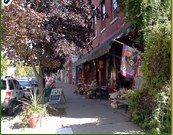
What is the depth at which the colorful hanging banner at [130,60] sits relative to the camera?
1045 centimetres

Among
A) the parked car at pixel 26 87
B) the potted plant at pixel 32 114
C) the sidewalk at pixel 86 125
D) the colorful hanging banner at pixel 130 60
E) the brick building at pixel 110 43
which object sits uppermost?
the brick building at pixel 110 43

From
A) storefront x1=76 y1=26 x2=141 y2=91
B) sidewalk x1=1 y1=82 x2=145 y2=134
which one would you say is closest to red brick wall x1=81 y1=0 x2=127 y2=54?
storefront x1=76 y1=26 x2=141 y2=91

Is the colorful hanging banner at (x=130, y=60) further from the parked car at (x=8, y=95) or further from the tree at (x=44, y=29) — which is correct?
the parked car at (x=8, y=95)

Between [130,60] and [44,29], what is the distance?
3.69 m

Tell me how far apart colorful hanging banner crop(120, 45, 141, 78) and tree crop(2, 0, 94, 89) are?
265 cm

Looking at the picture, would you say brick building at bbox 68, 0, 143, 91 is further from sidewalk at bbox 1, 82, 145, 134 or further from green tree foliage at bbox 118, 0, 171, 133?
sidewalk at bbox 1, 82, 145, 134

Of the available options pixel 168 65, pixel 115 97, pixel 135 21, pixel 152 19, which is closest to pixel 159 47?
pixel 168 65

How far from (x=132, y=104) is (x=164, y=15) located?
3.04 meters

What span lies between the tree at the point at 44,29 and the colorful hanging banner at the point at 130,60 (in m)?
2.65

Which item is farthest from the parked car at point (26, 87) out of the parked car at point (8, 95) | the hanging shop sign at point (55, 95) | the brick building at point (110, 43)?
the brick building at point (110, 43)

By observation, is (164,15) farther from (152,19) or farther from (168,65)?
(168,65)

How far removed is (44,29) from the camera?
12023 mm

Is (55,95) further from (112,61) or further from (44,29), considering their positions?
(44,29)

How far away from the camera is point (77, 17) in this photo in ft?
41.6
